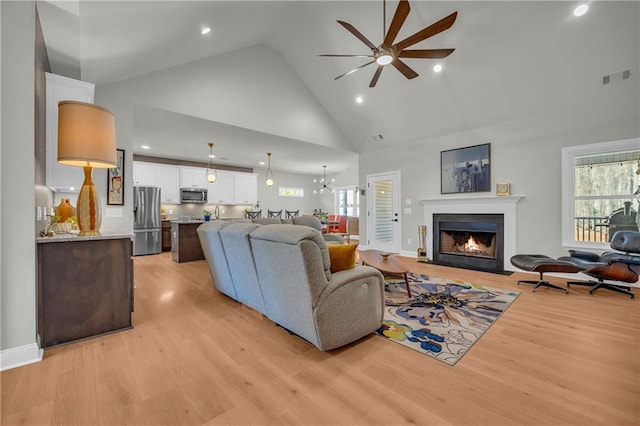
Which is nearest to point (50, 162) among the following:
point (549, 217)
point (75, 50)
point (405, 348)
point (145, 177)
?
point (75, 50)

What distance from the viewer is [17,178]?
186 cm

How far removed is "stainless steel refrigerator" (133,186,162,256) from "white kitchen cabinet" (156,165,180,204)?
82 centimetres

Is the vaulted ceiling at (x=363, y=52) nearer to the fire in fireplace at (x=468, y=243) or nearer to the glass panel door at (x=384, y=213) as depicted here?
the glass panel door at (x=384, y=213)

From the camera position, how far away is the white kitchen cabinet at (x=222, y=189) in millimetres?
8516

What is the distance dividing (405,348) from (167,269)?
458 centimetres

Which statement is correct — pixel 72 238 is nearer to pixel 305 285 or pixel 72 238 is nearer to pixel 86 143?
pixel 86 143

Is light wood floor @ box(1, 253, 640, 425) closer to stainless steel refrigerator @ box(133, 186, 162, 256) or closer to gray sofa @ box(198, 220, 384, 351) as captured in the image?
gray sofa @ box(198, 220, 384, 351)

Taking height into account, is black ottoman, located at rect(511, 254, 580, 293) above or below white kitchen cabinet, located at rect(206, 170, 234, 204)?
below

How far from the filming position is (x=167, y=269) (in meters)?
5.04

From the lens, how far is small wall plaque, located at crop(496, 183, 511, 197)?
484cm

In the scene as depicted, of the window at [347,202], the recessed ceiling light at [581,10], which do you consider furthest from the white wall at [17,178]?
the window at [347,202]

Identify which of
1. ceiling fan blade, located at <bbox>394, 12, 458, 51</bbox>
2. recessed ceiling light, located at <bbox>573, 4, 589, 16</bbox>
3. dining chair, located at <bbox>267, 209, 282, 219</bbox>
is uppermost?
recessed ceiling light, located at <bbox>573, 4, 589, 16</bbox>

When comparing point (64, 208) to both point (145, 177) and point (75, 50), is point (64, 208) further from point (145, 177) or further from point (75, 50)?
point (145, 177)

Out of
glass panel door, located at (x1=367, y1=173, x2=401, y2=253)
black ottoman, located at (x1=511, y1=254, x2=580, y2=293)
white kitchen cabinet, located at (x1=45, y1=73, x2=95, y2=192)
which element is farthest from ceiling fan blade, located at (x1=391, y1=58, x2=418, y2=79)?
white kitchen cabinet, located at (x1=45, y1=73, x2=95, y2=192)
